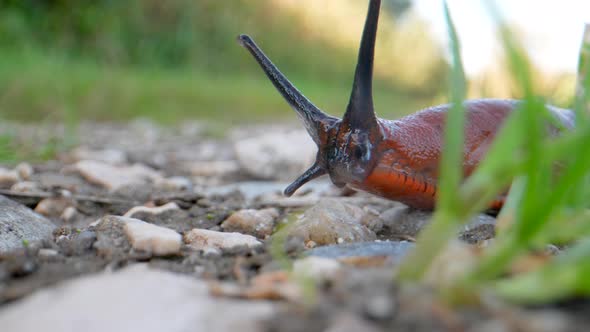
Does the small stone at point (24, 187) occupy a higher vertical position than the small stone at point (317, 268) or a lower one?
lower

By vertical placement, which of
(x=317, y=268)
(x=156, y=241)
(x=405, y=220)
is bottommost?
(x=405, y=220)

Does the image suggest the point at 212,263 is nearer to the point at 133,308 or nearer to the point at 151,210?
the point at 133,308

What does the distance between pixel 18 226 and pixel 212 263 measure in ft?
2.97

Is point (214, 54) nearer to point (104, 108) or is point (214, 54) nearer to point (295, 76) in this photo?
point (295, 76)

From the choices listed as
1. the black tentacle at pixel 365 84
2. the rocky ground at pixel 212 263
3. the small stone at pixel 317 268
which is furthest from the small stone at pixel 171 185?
the small stone at pixel 317 268

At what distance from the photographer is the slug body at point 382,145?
6.86 feet

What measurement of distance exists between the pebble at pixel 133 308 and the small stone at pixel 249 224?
92cm

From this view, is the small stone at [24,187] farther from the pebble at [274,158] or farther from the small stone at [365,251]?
the small stone at [365,251]

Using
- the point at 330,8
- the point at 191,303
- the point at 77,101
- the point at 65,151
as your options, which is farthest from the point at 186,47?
the point at 191,303

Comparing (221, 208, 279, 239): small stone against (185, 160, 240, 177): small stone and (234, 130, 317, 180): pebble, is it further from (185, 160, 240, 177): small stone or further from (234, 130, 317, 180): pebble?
(185, 160, 240, 177): small stone

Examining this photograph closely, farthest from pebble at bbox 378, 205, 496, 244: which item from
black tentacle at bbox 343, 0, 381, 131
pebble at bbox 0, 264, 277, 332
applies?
pebble at bbox 0, 264, 277, 332

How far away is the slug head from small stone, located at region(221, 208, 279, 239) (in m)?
0.16

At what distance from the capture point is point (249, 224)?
2076 mm

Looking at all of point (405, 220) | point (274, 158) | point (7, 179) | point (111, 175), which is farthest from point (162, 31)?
point (405, 220)
